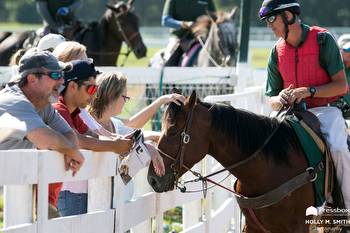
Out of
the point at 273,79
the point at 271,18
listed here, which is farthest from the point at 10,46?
the point at 271,18

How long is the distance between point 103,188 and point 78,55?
1.18m

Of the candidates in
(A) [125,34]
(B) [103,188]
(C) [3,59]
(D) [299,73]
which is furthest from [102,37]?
(B) [103,188]

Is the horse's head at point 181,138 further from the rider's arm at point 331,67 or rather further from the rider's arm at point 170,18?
the rider's arm at point 170,18

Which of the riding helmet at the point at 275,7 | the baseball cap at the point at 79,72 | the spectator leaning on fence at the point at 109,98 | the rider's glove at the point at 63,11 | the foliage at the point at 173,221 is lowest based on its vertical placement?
the foliage at the point at 173,221

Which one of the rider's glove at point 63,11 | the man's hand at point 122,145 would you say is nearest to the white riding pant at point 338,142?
the man's hand at point 122,145

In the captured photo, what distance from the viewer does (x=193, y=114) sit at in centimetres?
686

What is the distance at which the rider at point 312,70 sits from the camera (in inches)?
291

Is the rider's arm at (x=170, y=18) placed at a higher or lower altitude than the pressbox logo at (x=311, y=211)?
higher

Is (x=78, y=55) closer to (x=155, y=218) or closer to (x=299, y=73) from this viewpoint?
(x=155, y=218)

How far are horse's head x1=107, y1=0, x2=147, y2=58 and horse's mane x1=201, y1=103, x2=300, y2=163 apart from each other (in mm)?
13428

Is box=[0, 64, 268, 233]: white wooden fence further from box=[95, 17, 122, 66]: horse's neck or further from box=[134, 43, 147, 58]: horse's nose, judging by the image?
box=[134, 43, 147, 58]: horse's nose

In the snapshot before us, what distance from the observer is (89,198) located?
6.18m

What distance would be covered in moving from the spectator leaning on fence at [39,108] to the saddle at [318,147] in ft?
6.69

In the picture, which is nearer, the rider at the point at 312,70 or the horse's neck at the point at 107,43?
the rider at the point at 312,70
